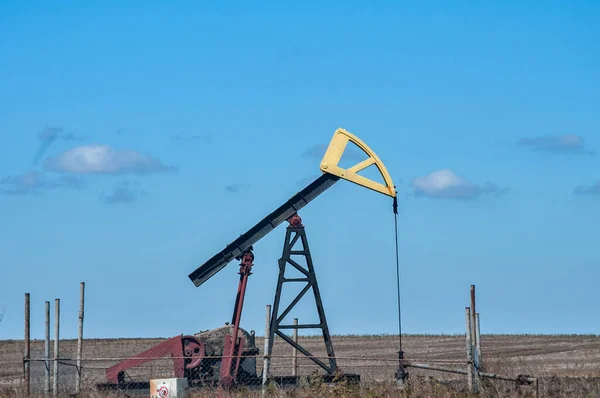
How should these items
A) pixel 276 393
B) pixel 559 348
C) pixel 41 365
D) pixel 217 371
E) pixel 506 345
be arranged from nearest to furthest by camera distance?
1. pixel 276 393
2. pixel 41 365
3. pixel 217 371
4. pixel 559 348
5. pixel 506 345

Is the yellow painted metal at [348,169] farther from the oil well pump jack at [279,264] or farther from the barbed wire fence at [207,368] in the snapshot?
the barbed wire fence at [207,368]

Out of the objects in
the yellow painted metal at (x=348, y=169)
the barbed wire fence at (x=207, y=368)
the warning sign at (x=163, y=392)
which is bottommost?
the warning sign at (x=163, y=392)

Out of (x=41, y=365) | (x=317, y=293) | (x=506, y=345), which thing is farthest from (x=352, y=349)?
(x=41, y=365)

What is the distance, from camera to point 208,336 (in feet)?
60.3

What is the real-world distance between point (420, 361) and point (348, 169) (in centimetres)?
352

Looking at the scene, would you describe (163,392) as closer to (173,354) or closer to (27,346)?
(27,346)

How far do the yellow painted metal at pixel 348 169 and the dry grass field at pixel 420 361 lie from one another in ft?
9.61

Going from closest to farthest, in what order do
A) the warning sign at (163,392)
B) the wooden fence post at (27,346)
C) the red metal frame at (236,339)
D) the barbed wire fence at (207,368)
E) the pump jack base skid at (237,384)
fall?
the barbed wire fence at (207,368)
the warning sign at (163,392)
the wooden fence post at (27,346)
the pump jack base skid at (237,384)
the red metal frame at (236,339)

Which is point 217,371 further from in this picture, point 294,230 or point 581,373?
point 581,373

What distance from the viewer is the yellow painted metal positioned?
1841 cm

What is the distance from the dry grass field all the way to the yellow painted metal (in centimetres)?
293

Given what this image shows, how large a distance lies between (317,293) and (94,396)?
501 centimetres

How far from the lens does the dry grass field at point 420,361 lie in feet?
47.2

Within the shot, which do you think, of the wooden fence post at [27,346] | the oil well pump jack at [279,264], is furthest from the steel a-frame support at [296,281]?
the wooden fence post at [27,346]
